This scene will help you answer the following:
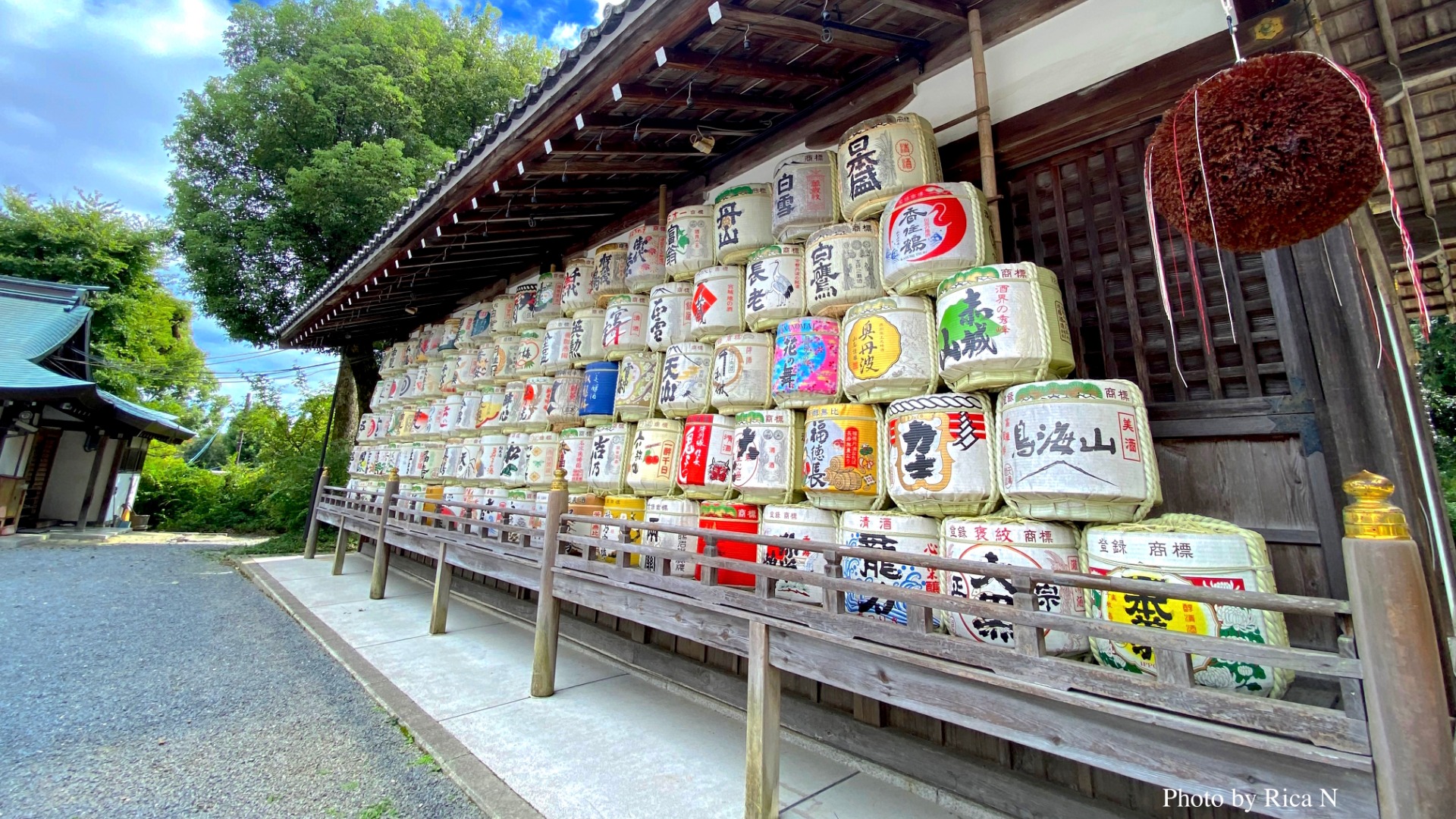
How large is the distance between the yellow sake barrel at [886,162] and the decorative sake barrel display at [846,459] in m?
1.20

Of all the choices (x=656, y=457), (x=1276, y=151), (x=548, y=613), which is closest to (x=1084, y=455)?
(x=1276, y=151)

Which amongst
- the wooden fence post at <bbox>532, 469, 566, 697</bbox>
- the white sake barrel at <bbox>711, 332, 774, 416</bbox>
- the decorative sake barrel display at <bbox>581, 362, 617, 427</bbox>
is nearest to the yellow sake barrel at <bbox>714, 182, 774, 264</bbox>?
the white sake barrel at <bbox>711, 332, 774, 416</bbox>

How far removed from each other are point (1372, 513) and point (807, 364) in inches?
88.8

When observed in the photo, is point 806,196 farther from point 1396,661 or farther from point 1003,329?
point 1396,661

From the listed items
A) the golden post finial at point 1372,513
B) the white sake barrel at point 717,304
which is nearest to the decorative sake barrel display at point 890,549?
the golden post finial at point 1372,513

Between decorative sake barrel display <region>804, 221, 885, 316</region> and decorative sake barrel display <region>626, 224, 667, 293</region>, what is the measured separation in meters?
1.80

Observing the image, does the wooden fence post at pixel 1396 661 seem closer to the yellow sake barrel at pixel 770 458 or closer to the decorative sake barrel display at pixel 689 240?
the yellow sake barrel at pixel 770 458

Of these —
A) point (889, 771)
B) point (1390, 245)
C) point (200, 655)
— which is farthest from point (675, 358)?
point (1390, 245)

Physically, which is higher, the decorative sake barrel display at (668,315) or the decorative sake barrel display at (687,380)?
the decorative sake barrel display at (668,315)

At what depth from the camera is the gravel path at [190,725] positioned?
2672mm

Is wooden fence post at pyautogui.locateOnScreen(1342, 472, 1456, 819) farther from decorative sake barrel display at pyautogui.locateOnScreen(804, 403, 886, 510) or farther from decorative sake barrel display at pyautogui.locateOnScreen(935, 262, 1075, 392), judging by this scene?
decorative sake barrel display at pyautogui.locateOnScreen(804, 403, 886, 510)

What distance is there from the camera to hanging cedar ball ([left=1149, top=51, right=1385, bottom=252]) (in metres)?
1.53

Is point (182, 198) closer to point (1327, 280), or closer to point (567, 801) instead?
point (567, 801)

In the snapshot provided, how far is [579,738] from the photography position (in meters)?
3.21
